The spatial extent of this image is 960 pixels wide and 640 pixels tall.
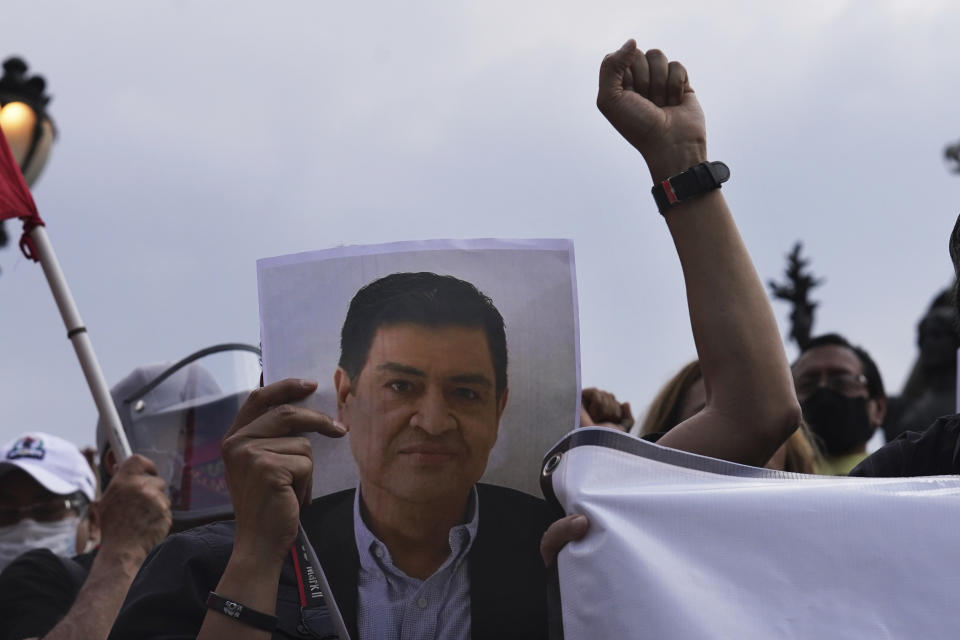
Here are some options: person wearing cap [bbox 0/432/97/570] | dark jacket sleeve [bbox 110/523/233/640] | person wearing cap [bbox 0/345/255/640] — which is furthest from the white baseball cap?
dark jacket sleeve [bbox 110/523/233/640]

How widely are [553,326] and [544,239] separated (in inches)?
4.4

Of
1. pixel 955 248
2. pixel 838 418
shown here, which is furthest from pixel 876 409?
pixel 955 248

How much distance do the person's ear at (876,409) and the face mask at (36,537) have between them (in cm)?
278

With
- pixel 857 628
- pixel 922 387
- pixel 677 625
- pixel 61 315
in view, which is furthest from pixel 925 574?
pixel 922 387

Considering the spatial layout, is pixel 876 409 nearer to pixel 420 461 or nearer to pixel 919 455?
pixel 919 455

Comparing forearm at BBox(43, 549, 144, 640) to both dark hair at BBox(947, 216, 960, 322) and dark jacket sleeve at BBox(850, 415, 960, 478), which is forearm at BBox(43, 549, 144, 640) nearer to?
dark jacket sleeve at BBox(850, 415, 960, 478)

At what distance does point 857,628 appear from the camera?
3.76ft

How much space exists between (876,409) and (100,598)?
287 centimetres

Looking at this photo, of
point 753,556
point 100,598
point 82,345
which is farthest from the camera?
point 82,345

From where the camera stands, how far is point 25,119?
3.86 meters

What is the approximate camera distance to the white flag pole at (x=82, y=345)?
2861mm

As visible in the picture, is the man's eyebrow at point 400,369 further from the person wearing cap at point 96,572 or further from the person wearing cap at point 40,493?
the person wearing cap at point 40,493

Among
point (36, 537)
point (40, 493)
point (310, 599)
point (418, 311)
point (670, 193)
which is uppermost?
point (670, 193)

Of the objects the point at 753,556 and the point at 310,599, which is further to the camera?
the point at 310,599
